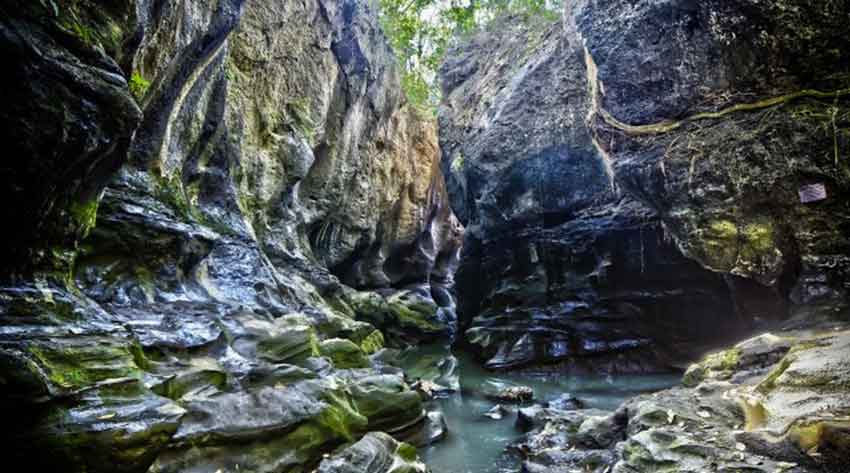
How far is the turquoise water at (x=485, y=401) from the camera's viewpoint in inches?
286

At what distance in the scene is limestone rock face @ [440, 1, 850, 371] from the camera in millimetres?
9102

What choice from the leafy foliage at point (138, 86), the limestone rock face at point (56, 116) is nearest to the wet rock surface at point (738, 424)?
the limestone rock face at point (56, 116)

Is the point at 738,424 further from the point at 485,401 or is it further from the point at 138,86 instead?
the point at 138,86

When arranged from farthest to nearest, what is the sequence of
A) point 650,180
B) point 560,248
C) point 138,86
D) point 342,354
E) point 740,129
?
point 560,248
point 650,180
point 740,129
point 342,354
point 138,86

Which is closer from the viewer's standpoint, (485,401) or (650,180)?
(485,401)

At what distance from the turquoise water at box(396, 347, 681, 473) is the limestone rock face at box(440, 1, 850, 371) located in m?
1.04

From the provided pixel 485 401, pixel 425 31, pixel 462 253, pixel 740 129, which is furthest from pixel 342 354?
pixel 425 31

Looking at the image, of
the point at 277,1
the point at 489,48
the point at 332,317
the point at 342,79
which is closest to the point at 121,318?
the point at 332,317

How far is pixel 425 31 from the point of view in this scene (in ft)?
78.6

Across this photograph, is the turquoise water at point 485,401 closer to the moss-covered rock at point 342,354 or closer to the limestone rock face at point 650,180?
the limestone rock face at point 650,180

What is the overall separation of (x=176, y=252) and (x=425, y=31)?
63.9 feet

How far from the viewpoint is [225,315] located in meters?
7.88

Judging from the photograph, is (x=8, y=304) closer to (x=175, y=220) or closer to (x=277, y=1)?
(x=175, y=220)

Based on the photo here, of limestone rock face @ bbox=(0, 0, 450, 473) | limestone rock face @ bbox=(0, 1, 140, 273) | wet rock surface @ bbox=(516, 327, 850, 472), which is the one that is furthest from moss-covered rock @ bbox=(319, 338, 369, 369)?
limestone rock face @ bbox=(0, 1, 140, 273)
